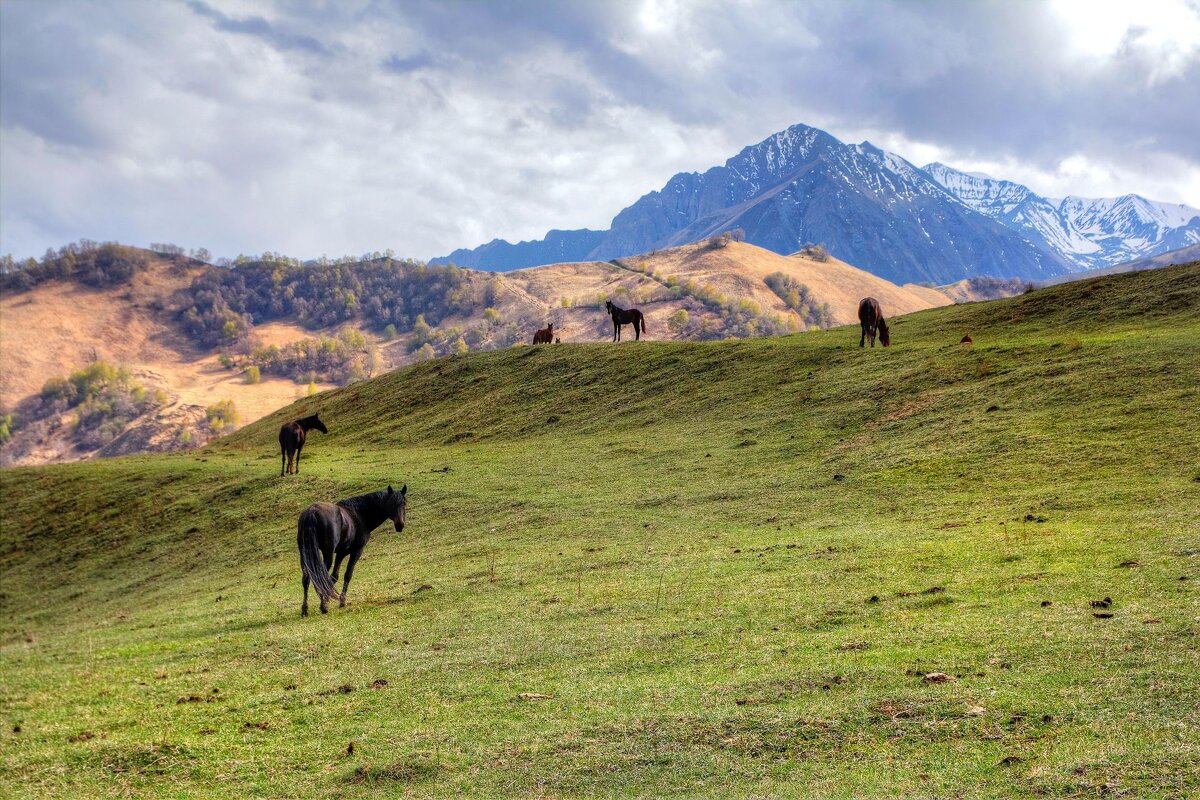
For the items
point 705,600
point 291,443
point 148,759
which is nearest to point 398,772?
point 148,759

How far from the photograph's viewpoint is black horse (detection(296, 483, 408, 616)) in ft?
64.4

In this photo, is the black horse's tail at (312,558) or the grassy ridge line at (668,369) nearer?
the black horse's tail at (312,558)

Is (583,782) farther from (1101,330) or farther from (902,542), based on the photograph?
(1101,330)

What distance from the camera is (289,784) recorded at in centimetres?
1038

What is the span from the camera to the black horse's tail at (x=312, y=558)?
64.0ft

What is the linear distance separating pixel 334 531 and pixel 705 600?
897 centimetres

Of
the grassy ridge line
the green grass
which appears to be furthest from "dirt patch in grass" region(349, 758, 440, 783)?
the grassy ridge line

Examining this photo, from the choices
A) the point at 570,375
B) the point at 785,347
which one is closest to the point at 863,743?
the point at 785,347

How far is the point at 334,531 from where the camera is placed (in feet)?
66.0

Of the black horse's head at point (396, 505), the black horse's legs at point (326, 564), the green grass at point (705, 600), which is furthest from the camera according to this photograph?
the black horse's head at point (396, 505)

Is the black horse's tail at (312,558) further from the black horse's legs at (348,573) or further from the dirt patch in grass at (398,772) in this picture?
the dirt patch in grass at (398,772)

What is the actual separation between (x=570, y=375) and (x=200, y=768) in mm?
44027

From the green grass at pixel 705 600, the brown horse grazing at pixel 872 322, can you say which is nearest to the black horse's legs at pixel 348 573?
the green grass at pixel 705 600

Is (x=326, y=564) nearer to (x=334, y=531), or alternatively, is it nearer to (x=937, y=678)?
(x=334, y=531)
